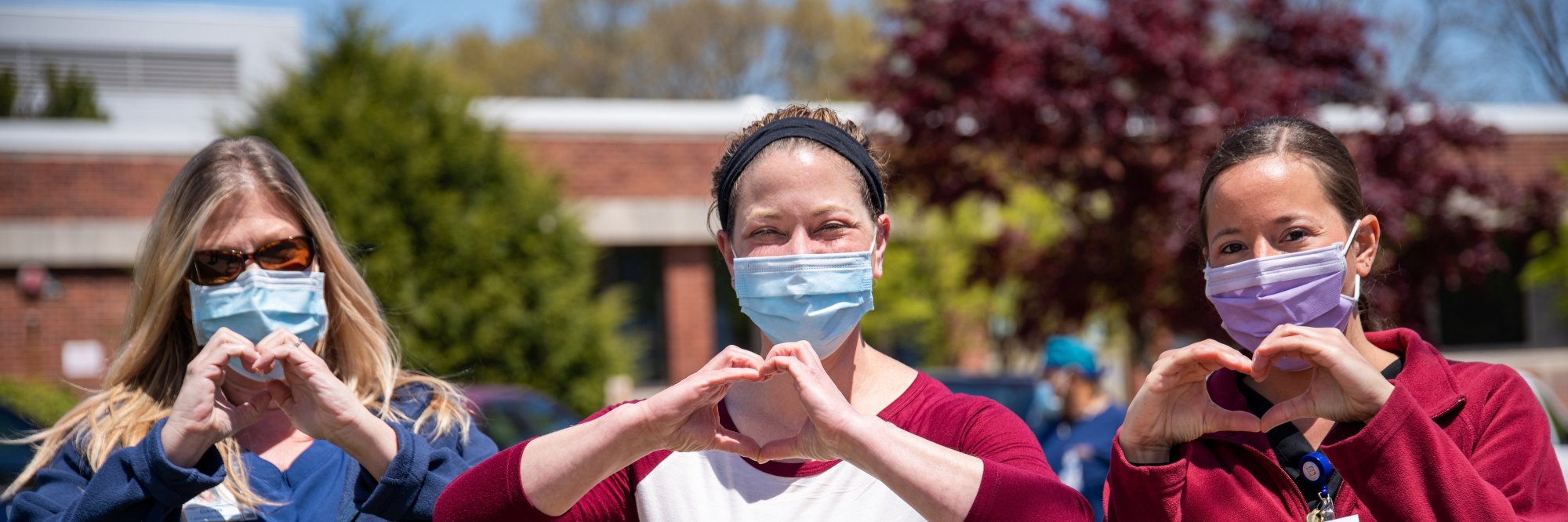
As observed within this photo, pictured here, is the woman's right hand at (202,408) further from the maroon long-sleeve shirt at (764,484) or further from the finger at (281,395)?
the maroon long-sleeve shirt at (764,484)

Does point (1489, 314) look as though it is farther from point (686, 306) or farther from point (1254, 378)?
point (1254, 378)

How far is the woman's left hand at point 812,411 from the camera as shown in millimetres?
2279

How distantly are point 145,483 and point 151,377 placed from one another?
22.8 inches

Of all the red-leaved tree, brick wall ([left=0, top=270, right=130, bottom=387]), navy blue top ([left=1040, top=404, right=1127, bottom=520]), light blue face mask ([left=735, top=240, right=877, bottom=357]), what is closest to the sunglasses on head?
light blue face mask ([left=735, top=240, right=877, bottom=357])

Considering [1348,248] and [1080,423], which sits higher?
[1348,248]

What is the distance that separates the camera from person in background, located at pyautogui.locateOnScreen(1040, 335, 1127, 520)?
678cm

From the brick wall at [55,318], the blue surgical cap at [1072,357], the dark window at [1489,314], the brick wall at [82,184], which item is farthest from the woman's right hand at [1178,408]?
the dark window at [1489,314]

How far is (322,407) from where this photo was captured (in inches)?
112

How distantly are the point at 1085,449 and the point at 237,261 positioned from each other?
15.6 feet

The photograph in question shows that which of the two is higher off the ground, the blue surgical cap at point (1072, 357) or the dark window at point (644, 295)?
the blue surgical cap at point (1072, 357)

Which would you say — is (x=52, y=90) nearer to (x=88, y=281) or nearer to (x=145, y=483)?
(x=88, y=281)

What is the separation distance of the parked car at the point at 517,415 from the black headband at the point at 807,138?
625cm

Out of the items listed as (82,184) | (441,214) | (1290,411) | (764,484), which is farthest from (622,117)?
(1290,411)

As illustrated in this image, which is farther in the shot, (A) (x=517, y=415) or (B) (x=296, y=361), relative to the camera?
(A) (x=517, y=415)
